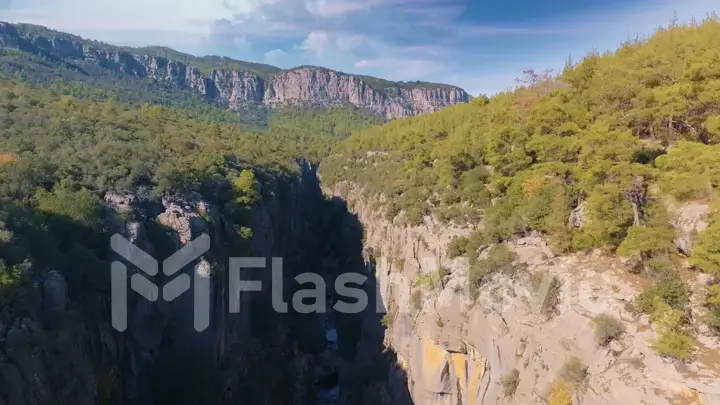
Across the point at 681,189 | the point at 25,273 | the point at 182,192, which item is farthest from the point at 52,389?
the point at 681,189

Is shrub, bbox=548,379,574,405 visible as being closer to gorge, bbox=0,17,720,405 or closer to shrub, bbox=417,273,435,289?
gorge, bbox=0,17,720,405

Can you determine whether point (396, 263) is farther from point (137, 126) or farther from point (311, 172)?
point (311, 172)

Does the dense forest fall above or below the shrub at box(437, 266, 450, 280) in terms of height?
above

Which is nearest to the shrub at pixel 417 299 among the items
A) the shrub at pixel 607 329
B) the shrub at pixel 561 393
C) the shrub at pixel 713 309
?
the shrub at pixel 561 393

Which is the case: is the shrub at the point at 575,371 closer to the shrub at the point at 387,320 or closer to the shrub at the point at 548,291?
the shrub at the point at 548,291

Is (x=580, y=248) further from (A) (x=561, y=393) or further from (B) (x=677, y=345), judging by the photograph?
(B) (x=677, y=345)

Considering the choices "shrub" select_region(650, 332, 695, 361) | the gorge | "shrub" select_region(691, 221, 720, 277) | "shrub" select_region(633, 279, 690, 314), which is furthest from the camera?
"shrub" select_region(633, 279, 690, 314)

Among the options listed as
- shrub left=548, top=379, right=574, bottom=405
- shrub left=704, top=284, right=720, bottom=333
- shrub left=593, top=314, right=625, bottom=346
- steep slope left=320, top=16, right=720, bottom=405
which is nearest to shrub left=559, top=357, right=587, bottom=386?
steep slope left=320, top=16, right=720, bottom=405
